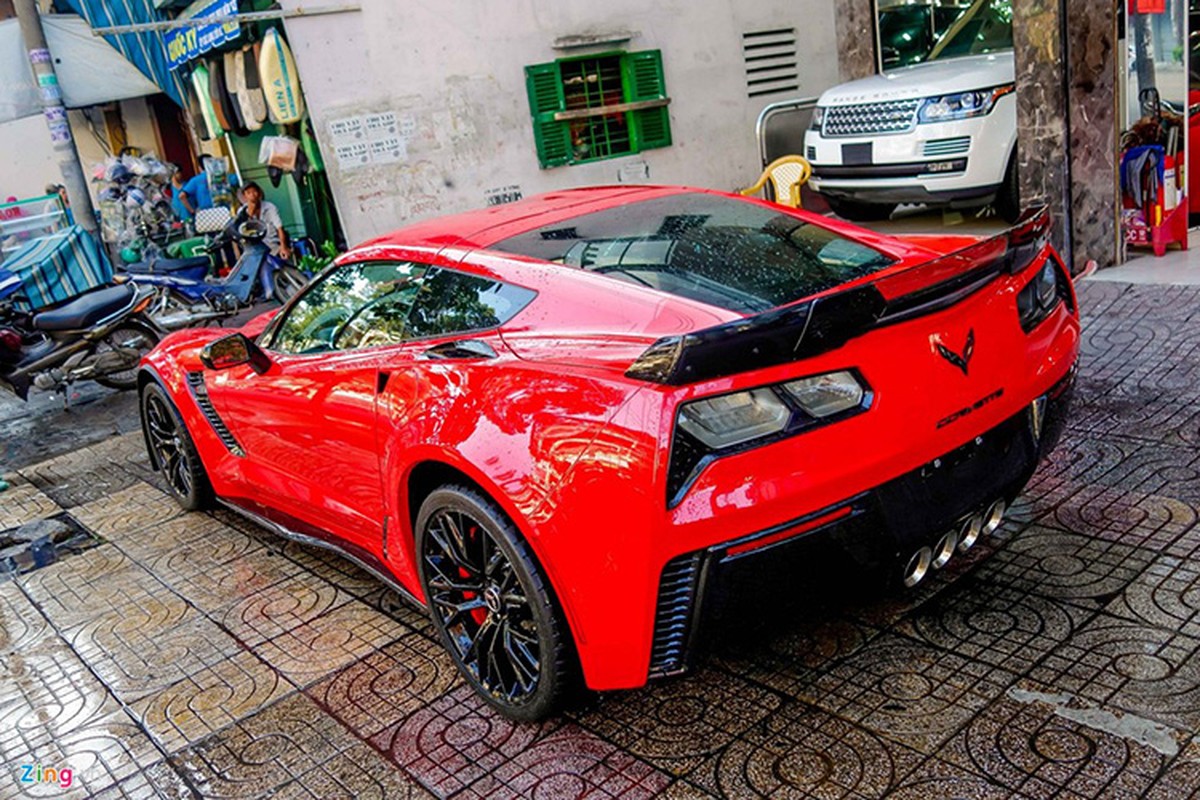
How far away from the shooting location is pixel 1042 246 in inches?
128

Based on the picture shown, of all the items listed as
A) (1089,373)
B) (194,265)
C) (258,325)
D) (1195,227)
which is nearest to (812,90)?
(1195,227)

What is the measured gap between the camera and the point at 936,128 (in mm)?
7578

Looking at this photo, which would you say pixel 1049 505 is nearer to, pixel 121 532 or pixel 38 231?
pixel 121 532

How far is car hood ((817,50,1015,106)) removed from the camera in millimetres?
7509

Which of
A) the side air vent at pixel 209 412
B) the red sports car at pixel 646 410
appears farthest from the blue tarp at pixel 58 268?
the red sports car at pixel 646 410

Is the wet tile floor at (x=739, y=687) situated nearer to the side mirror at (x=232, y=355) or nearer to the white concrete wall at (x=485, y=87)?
the side mirror at (x=232, y=355)

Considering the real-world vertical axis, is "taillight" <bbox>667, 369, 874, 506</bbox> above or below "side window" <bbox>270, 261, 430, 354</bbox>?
below

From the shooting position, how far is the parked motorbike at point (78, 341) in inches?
327

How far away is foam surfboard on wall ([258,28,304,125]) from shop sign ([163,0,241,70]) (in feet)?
1.21

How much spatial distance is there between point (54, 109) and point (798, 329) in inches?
409

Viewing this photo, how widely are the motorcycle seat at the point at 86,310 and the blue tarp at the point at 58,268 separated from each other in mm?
1065

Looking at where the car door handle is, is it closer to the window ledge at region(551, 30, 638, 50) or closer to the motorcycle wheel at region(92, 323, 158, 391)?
the motorcycle wheel at region(92, 323, 158, 391)

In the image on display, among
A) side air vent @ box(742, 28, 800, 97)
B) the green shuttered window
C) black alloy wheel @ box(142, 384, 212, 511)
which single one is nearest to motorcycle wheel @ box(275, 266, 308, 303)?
the green shuttered window

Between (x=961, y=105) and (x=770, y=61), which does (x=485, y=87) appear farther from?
(x=961, y=105)
